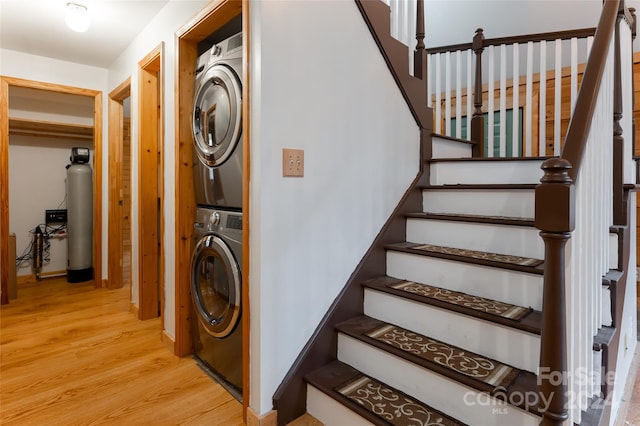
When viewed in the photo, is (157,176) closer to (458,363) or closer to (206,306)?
(206,306)

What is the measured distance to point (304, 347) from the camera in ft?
5.58

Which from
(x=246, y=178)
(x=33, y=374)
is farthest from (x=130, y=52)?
(x=33, y=374)

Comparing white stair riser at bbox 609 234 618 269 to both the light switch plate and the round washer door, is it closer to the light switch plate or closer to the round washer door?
the light switch plate

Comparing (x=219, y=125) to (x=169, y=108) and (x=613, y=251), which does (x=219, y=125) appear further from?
(x=613, y=251)

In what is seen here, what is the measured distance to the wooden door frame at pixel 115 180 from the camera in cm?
371

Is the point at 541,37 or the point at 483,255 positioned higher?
the point at 541,37

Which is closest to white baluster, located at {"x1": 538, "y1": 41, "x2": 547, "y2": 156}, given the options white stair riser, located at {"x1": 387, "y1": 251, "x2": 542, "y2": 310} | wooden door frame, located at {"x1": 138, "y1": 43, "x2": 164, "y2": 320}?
white stair riser, located at {"x1": 387, "y1": 251, "x2": 542, "y2": 310}

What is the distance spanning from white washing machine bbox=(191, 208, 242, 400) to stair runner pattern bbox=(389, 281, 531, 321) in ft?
2.83

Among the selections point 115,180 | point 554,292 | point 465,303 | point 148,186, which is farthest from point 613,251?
point 115,180

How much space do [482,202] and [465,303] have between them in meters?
0.78

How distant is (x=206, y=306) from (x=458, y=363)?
1.46 m

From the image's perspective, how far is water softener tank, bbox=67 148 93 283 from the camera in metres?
4.13

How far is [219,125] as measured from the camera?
6.41 ft

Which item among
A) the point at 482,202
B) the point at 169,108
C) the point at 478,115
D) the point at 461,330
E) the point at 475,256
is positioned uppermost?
the point at 478,115
